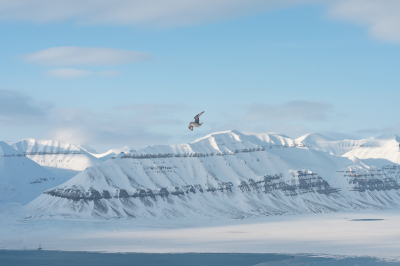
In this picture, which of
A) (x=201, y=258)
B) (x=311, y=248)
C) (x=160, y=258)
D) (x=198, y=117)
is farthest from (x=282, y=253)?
(x=198, y=117)

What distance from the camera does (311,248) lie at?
194 m

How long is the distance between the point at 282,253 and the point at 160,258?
3817 cm

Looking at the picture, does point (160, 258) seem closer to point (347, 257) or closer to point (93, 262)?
point (93, 262)

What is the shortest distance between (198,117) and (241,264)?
3619 inches

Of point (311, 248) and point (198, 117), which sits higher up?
point (198, 117)

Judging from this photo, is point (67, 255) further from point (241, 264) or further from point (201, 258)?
point (241, 264)

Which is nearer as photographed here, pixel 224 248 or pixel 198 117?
pixel 198 117

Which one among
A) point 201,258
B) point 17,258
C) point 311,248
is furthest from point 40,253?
point 311,248

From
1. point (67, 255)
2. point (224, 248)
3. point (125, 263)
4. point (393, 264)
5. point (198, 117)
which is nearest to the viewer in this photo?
point (198, 117)

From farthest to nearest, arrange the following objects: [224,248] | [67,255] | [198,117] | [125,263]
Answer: [224,248]
[67,255]
[125,263]
[198,117]

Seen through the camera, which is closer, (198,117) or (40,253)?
(198,117)

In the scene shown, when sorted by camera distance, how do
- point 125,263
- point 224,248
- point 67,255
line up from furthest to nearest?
point 224,248 < point 67,255 < point 125,263

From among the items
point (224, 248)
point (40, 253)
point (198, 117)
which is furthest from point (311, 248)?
point (198, 117)

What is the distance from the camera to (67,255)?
18338 cm
